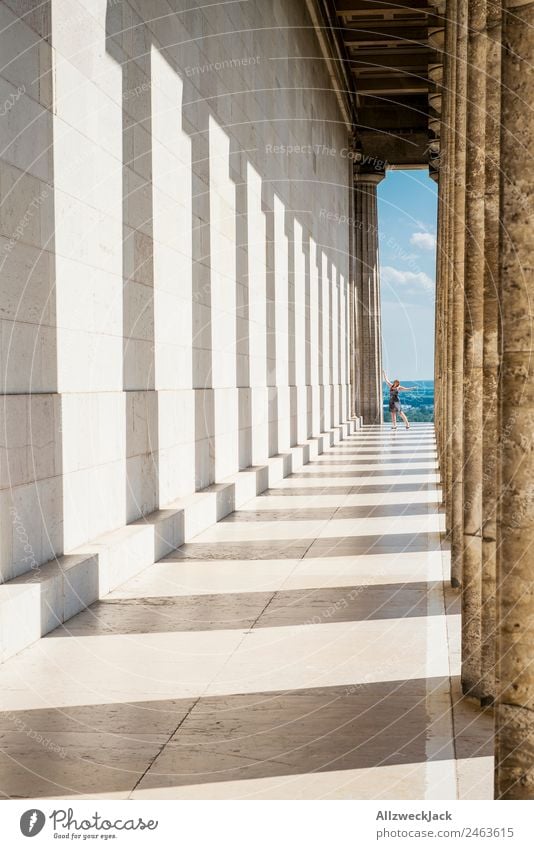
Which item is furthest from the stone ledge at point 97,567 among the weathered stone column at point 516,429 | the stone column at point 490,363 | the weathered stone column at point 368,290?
the weathered stone column at point 368,290

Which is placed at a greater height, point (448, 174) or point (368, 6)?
point (368, 6)

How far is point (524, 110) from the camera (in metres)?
4.23

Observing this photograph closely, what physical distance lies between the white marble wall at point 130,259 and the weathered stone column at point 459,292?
3.54 metres

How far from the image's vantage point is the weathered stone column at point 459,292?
1093cm

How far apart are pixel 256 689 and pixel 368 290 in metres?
50.7

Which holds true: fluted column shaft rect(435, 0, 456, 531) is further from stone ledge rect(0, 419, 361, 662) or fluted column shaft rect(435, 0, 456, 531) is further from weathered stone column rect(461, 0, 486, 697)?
weathered stone column rect(461, 0, 486, 697)

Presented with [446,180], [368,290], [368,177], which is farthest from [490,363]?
[368,290]

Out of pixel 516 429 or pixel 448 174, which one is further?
pixel 448 174

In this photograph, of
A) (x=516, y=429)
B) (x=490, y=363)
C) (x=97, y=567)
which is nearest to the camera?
(x=516, y=429)

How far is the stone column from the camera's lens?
7.06m

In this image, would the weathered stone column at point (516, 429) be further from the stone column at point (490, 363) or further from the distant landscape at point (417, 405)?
the distant landscape at point (417, 405)

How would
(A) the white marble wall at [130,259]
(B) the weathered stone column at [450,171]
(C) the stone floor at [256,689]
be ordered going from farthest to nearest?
(B) the weathered stone column at [450,171]
(A) the white marble wall at [130,259]
(C) the stone floor at [256,689]

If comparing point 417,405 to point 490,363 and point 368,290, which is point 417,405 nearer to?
point 368,290

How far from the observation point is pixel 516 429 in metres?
4.32
